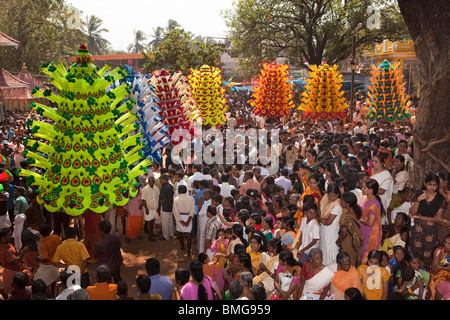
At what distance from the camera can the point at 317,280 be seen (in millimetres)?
4754

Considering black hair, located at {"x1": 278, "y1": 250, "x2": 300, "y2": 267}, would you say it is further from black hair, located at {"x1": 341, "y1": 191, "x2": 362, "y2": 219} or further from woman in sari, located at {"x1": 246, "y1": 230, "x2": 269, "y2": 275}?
black hair, located at {"x1": 341, "y1": 191, "x2": 362, "y2": 219}

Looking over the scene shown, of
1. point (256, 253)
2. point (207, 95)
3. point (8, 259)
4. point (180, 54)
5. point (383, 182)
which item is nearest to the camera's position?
point (256, 253)

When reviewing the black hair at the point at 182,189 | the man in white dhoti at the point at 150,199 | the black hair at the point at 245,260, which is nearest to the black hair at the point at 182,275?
the black hair at the point at 245,260

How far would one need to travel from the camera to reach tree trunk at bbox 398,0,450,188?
724 cm

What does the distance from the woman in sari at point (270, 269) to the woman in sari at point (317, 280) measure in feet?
1.55

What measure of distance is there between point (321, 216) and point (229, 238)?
50.7 inches

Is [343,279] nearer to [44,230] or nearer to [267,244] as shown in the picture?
[267,244]

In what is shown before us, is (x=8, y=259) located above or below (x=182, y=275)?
below

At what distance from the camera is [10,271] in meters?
5.80

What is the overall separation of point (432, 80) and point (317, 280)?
A: 447 centimetres

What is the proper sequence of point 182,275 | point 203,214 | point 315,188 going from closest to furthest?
point 182,275
point 315,188
point 203,214

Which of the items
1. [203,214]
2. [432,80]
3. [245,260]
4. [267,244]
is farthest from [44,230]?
[432,80]

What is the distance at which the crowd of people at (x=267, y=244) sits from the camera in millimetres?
4805

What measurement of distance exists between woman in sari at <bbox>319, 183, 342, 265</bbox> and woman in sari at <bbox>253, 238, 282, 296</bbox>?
819 millimetres
